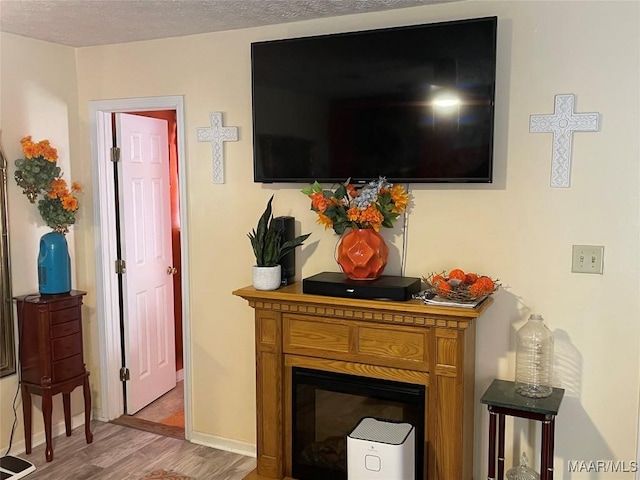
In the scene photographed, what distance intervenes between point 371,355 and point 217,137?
145 cm

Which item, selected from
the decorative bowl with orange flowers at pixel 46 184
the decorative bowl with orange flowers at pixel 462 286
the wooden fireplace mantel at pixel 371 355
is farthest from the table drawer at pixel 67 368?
the decorative bowl with orange flowers at pixel 462 286

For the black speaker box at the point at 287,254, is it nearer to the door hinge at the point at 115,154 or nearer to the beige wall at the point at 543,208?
the beige wall at the point at 543,208

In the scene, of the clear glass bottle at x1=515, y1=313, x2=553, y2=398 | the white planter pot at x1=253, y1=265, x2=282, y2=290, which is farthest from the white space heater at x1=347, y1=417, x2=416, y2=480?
the white planter pot at x1=253, y1=265, x2=282, y2=290

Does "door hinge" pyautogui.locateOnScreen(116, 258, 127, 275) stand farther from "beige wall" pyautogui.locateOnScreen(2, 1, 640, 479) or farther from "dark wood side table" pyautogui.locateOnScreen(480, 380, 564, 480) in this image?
"dark wood side table" pyautogui.locateOnScreen(480, 380, 564, 480)

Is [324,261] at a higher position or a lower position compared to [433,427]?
higher

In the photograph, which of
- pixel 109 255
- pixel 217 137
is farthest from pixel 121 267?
pixel 217 137

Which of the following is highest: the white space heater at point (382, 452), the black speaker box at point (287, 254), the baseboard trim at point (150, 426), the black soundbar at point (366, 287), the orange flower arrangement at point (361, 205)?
the orange flower arrangement at point (361, 205)

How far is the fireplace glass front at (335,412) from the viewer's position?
2.71 metres

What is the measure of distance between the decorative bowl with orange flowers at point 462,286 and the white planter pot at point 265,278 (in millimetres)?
742

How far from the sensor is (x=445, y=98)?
262 cm

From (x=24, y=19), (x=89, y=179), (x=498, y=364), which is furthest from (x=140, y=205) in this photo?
(x=498, y=364)

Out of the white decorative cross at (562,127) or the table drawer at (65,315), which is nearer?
the white decorative cross at (562,127)

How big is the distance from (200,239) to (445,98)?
1581 mm

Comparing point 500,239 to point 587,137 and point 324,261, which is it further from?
point 324,261
